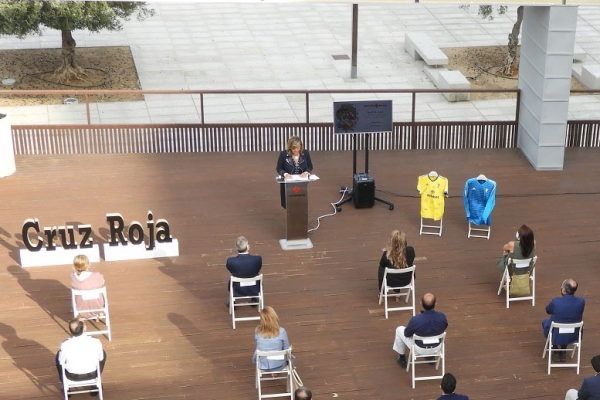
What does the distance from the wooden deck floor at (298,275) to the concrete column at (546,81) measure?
1.30 feet

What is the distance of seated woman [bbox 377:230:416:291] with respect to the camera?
11.7 m

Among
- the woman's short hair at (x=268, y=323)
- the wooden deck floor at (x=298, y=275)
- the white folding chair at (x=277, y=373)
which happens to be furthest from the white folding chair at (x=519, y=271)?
the woman's short hair at (x=268, y=323)

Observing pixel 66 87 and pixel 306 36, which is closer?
pixel 66 87

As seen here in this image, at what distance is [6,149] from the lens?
627 inches

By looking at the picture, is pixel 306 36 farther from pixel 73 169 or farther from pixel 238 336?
pixel 238 336

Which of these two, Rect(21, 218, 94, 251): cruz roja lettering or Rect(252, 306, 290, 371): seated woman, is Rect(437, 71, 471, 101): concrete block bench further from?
Rect(252, 306, 290, 371): seated woman

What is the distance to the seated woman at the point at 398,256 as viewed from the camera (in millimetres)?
11742

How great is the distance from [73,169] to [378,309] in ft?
21.4

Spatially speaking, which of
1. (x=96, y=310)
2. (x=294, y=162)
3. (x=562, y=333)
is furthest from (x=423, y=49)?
(x=96, y=310)

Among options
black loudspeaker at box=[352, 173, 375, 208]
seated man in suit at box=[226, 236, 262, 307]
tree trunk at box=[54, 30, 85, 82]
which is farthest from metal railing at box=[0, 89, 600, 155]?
tree trunk at box=[54, 30, 85, 82]

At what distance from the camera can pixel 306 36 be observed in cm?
Result: 2770

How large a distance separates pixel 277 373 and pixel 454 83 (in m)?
13.4

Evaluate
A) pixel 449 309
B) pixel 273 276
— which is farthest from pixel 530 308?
pixel 273 276

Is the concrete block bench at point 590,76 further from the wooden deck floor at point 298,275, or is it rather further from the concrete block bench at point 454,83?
the wooden deck floor at point 298,275
